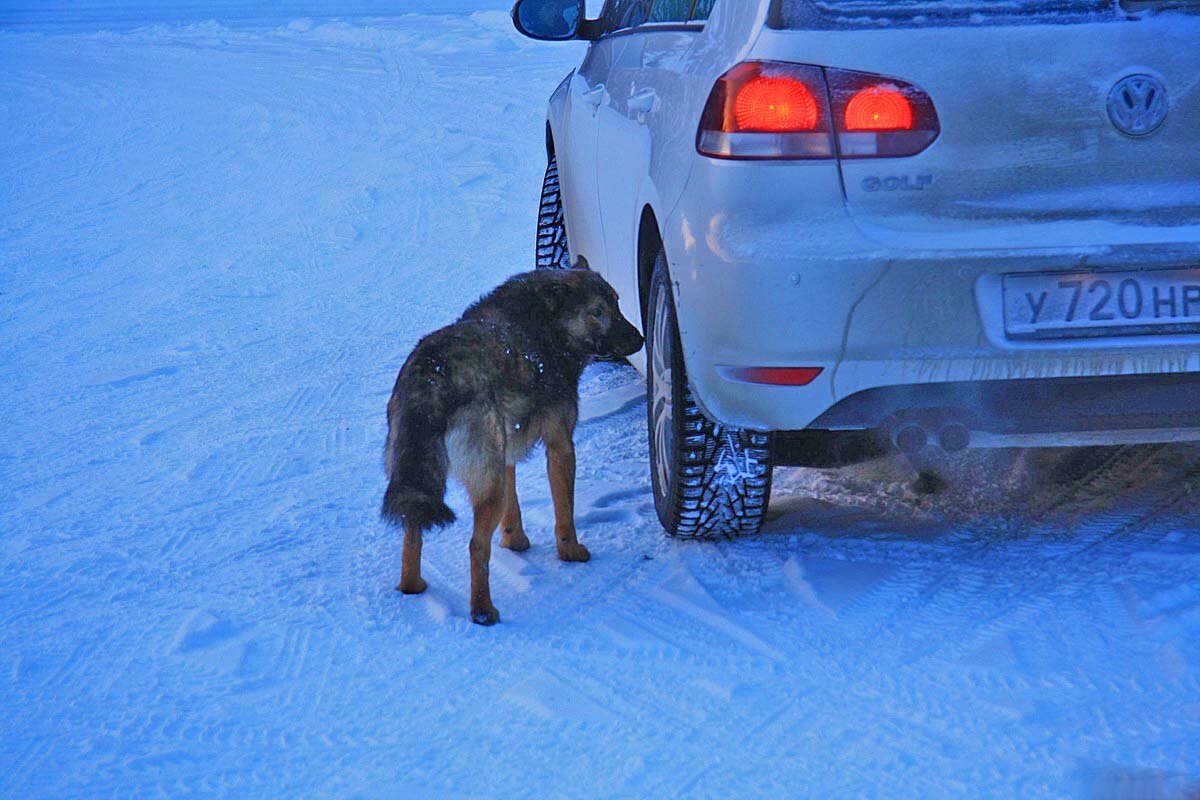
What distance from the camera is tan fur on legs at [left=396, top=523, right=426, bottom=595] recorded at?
3.70 m

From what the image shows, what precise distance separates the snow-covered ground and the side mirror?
5.44 feet

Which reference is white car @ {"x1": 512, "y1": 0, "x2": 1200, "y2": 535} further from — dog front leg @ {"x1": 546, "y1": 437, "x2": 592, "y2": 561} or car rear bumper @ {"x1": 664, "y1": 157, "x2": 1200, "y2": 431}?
dog front leg @ {"x1": 546, "y1": 437, "x2": 592, "y2": 561}

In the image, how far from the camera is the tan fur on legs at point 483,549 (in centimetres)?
353

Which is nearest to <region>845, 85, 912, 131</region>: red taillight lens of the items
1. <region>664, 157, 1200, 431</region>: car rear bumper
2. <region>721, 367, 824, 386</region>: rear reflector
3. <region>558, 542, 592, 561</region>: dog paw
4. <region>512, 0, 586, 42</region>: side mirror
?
<region>664, 157, 1200, 431</region>: car rear bumper

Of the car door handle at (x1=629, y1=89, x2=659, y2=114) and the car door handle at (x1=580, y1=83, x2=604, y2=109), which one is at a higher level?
the car door handle at (x1=629, y1=89, x2=659, y2=114)

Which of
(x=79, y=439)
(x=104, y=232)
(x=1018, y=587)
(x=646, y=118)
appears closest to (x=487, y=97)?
(x=104, y=232)

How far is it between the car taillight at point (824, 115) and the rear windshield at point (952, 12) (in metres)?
0.13

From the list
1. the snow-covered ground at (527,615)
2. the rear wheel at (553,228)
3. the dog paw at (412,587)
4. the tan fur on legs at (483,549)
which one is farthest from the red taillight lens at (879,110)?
the rear wheel at (553,228)

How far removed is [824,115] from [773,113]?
13 cm

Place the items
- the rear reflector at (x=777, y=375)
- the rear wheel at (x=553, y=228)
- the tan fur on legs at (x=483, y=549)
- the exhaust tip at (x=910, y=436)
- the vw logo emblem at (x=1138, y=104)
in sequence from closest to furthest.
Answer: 1. the vw logo emblem at (x=1138, y=104)
2. the rear reflector at (x=777, y=375)
3. the exhaust tip at (x=910, y=436)
4. the tan fur on legs at (x=483, y=549)
5. the rear wheel at (x=553, y=228)

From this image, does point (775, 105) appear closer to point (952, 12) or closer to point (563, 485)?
point (952, 12)

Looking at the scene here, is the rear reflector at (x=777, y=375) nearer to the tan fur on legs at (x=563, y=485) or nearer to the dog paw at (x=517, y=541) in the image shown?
the tan fur on legs at (x=563, y=485)

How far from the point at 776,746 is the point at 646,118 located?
205 cm

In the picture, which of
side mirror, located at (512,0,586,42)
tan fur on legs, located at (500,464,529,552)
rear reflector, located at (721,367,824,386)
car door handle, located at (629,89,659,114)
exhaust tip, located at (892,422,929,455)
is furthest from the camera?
side mirror, located at (512,0,586,42)
